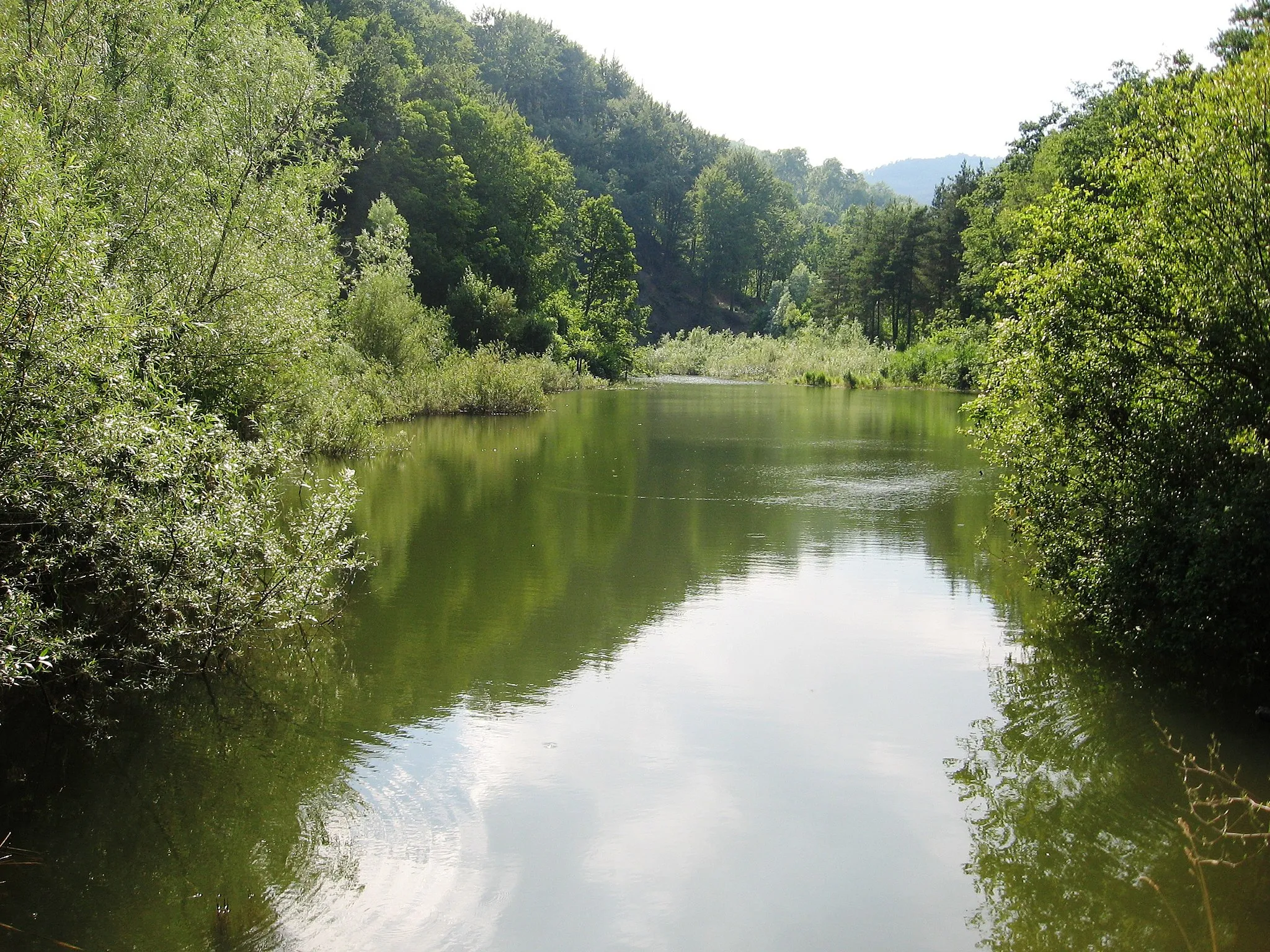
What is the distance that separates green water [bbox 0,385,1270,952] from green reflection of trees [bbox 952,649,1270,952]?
3 cm

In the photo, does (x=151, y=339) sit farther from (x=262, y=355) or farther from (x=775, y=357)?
(x=775, y=357)

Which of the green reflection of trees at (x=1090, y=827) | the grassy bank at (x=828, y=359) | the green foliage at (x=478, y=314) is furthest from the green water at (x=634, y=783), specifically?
the grassy bank at (x=828, y=359)

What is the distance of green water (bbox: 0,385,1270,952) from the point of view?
6.17 meters

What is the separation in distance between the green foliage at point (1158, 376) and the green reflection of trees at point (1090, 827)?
95cm

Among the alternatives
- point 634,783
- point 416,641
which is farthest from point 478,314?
point 634,783

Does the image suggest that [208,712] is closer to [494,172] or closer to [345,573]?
[345,573]

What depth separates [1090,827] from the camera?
23.8ft

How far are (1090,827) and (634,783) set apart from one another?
3.18 metres

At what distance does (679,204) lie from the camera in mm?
123062

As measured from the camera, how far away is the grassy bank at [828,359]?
5825cm

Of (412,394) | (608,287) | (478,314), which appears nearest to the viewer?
(412,394)

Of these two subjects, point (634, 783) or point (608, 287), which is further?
point (608, 287)

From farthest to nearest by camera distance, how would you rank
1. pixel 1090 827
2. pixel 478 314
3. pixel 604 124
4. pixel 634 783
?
pixel 604 124
pixel 478 314
pixel 634 783
pixel 1090 827

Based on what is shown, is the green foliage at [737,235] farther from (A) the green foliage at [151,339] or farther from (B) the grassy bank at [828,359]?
(A) the green foliage at [151,339]
